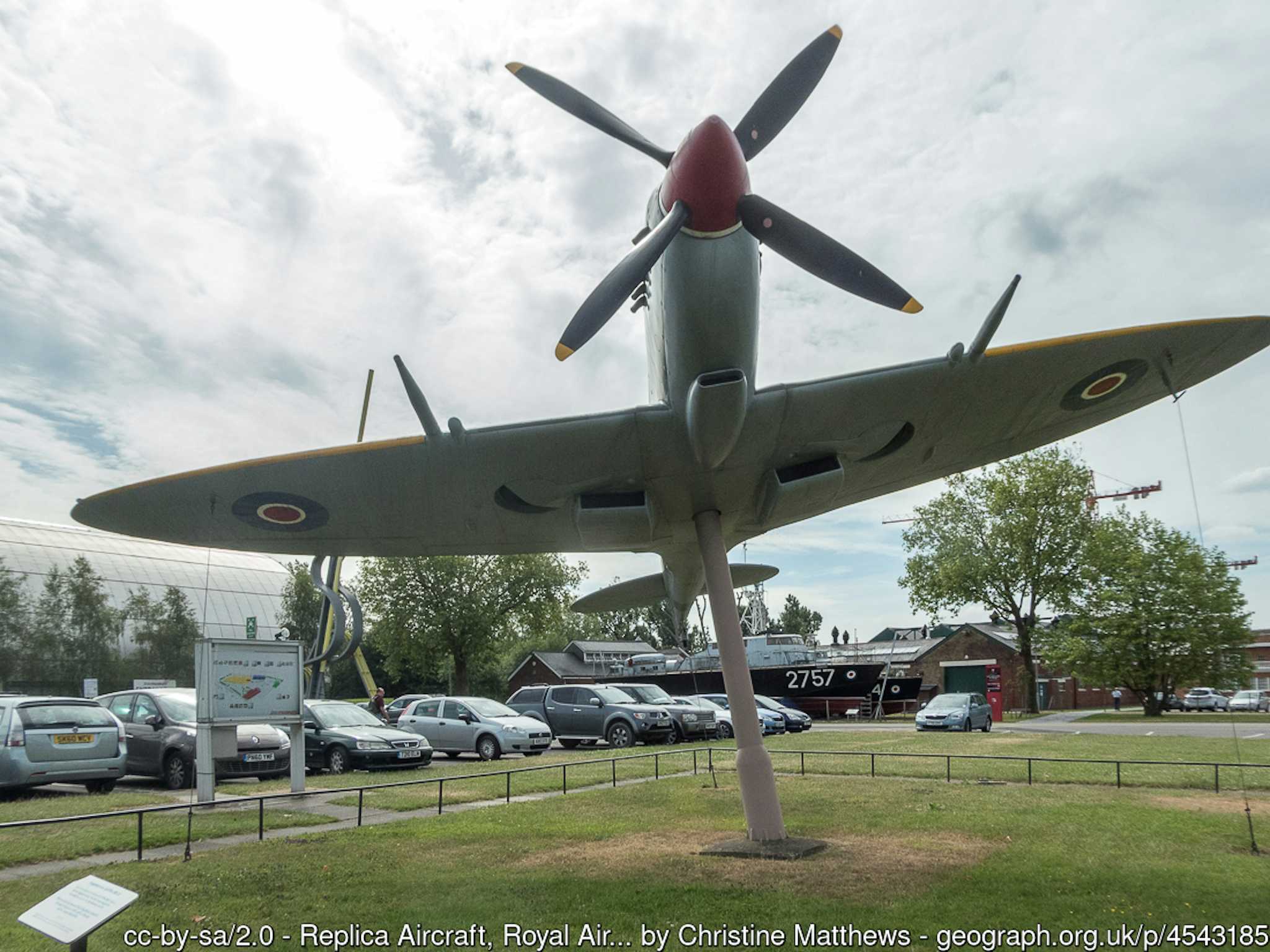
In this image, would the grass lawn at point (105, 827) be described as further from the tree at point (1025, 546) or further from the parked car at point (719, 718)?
the tree at point (1025, 546)

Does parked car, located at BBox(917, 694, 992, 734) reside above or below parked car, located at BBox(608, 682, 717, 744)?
below

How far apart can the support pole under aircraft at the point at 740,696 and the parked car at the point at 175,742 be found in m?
8.13

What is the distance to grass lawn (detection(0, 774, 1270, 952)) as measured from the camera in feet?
19.4

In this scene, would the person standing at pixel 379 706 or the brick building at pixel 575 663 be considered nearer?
the person standing at pixel 379 706

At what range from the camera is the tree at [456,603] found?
2005 inches

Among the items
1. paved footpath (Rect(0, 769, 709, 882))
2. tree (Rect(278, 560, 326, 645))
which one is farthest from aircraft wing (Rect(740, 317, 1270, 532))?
tree (Rect(278, 560, 326, 645))

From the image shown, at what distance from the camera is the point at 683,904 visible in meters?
6.28

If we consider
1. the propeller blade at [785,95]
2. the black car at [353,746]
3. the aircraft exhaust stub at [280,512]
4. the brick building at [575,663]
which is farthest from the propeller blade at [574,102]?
the brick building at [575,663]

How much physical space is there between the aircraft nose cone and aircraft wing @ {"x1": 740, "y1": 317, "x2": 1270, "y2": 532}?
160cm

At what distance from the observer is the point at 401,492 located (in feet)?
27.5

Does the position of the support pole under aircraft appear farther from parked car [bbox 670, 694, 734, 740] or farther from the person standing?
the person standing

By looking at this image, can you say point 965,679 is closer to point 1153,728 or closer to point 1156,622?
point 1156,622

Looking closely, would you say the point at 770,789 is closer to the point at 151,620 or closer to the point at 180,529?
the point at 180,529

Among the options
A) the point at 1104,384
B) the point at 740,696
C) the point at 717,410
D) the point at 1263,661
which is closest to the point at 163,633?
the point at 740,696
